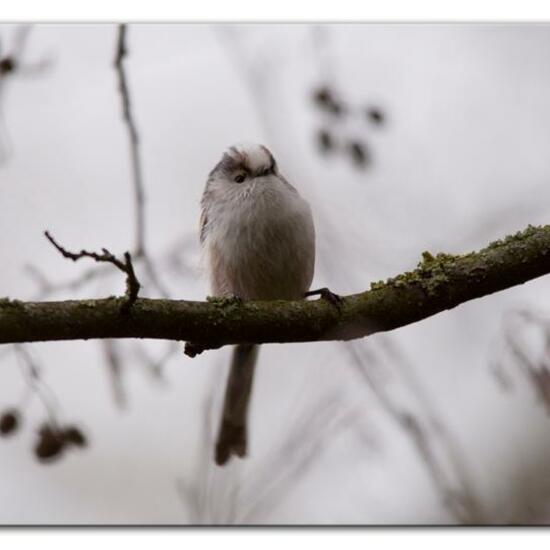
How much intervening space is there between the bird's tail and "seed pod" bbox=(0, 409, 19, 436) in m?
0.40

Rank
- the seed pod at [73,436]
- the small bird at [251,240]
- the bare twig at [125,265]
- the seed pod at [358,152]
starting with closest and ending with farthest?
the bare twig at [125,265], the seed pod at [73,436], the seed pod at [358,152], the small bird at [251,240]

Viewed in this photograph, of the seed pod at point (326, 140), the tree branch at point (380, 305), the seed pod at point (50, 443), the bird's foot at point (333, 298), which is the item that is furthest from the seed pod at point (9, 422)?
the seed pod at point (326, 140)

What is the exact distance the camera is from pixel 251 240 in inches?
68.7

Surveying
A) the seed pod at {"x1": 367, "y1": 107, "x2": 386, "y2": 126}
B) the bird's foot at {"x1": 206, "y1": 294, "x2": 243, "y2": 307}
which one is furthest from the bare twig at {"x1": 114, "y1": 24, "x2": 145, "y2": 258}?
the seed pod at {"x1": 367, "y1": 107, "x2": 386, "y2": 126}

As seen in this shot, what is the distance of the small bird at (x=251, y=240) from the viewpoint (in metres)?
1.73

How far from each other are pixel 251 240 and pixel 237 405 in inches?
14.1

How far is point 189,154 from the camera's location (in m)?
1.87

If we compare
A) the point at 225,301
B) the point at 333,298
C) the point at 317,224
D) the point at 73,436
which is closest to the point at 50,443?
the point at 73,436

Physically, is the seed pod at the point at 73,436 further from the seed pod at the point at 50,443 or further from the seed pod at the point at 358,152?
the seed pod at the point at 358,152

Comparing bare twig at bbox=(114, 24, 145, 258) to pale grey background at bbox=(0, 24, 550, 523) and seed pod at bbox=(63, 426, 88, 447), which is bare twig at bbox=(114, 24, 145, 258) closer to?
pale grey background at bbox=(0, 24, 550, 523)
